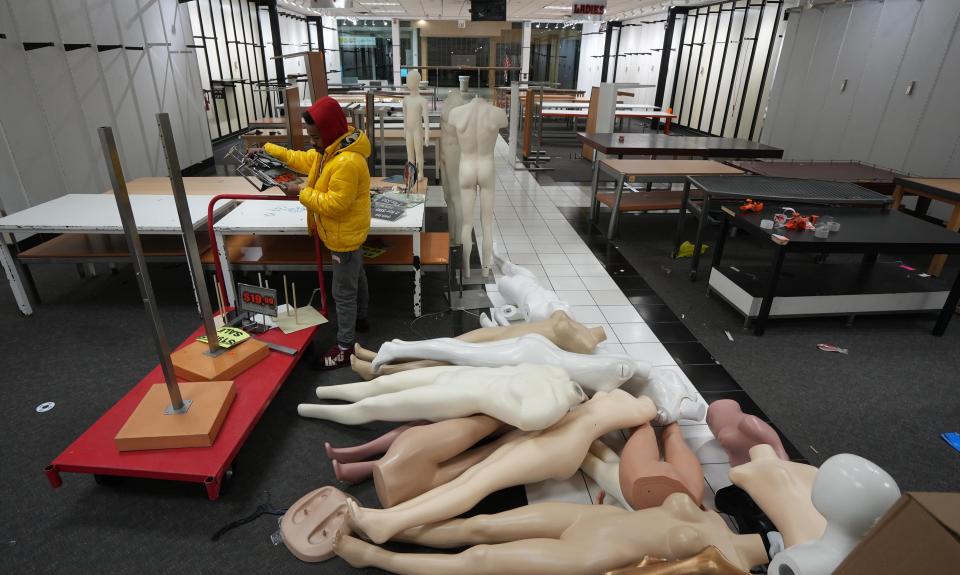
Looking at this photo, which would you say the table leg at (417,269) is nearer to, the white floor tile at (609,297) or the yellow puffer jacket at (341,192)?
the yellow puffer jacket at (341,192)

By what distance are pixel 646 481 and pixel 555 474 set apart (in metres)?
0.41

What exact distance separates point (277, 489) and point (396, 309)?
2013mm

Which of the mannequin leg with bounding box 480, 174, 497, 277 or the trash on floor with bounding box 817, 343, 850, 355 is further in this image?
the mannequin leg with bounding box 480, 174, 497, 277

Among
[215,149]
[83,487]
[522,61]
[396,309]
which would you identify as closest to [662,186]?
[396,309]

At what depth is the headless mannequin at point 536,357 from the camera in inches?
105

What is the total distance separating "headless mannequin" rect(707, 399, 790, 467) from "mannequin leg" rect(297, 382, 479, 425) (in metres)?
1.35

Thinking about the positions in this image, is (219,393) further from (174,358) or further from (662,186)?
(662,186)

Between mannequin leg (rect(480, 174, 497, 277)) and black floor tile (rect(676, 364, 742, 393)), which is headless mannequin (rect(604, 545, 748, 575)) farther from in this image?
mannequin leg (rect(480, 174, 497, 277))

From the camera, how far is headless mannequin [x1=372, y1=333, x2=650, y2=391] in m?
2.68

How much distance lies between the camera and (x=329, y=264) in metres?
3.93

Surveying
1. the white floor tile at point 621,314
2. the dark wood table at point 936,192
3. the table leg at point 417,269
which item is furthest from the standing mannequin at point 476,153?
the dark wood table at point 936,192

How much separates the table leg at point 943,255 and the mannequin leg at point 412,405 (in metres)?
5.39

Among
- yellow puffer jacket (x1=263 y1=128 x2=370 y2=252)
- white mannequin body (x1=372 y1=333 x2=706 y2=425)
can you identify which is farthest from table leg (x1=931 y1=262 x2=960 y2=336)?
yellow puffer jacket (x1=263 y1=128 x2=370 y2=252)

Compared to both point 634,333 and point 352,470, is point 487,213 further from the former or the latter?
point 352,470
